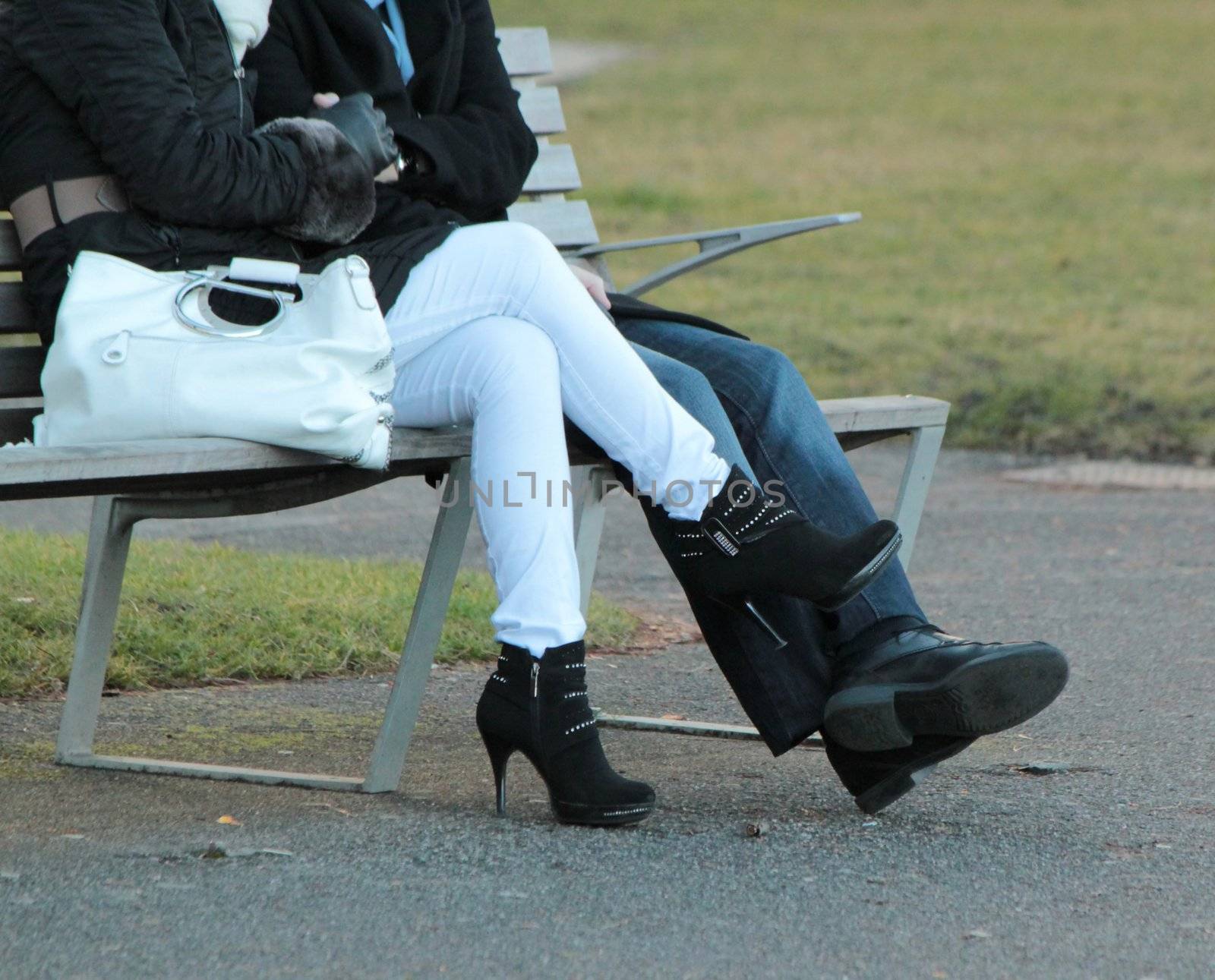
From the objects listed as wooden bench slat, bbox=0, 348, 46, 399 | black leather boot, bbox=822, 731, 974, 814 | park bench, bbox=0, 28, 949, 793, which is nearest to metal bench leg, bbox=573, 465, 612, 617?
park bench, bbox=0, 28, 949, 793

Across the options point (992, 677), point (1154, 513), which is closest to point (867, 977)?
point (992, 677)

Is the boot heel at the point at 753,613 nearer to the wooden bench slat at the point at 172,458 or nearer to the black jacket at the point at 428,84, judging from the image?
the wooden bench slat at the point at 172,458

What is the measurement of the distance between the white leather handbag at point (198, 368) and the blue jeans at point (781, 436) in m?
0.53

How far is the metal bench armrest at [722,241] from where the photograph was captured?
3.60 m

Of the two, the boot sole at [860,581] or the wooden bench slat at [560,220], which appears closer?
the boot sole at [860,581]

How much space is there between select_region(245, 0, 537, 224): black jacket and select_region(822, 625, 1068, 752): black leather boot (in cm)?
117

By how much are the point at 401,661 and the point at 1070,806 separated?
3.44 feet

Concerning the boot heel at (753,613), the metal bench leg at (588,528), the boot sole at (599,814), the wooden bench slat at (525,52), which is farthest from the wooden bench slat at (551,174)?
the boot sole at (599,814)

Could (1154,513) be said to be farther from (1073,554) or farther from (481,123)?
(481,123)

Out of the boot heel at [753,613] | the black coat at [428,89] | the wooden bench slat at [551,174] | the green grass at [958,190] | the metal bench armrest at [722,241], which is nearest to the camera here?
the boot heel at [753,613]

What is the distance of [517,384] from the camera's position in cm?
270

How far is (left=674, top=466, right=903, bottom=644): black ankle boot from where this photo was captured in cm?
268

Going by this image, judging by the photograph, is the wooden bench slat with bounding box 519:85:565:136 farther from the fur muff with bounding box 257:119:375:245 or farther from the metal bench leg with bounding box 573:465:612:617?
the fur muff with bounding box 257:119:375:245

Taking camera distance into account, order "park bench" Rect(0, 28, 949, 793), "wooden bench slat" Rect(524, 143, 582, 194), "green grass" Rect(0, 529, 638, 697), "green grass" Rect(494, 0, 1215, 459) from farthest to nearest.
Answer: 1. "green grass" Rect(494, 0, 1215, 459)
2. "wooden bench slat" Rect(524, 143, 582, 194)
3. "green grass" Rect(0, 529, 638, 697)
4. "park bench" Rect(0, 28, 949, 793)
